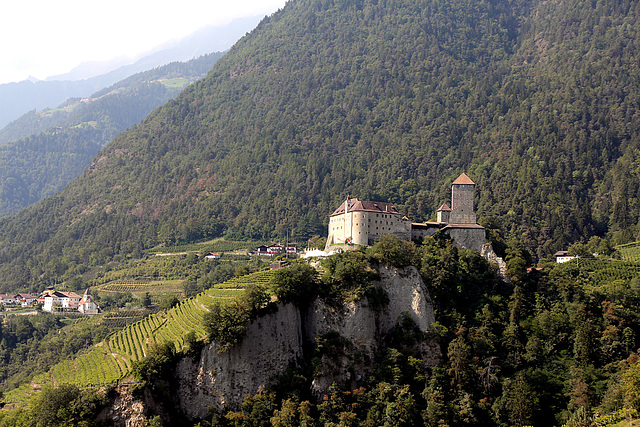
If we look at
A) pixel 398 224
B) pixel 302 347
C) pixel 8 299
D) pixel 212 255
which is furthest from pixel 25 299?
pixel 398 224

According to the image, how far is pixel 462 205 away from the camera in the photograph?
77.4 m

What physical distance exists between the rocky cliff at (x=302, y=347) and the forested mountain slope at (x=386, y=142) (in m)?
49.2

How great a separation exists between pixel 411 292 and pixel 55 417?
1405 inches

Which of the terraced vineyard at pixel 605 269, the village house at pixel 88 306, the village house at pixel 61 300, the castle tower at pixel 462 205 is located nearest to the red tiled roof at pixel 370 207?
the castle tower at pixel 462 205

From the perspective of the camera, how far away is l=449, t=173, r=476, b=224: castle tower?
77375mm

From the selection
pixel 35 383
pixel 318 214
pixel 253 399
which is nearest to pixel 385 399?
pixel 253 399

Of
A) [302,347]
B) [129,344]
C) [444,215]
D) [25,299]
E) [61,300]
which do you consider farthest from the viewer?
[25,299]

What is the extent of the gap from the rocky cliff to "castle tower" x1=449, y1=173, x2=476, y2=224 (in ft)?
55.8

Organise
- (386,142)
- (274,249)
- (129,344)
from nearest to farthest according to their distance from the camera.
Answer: (129,344) → (274,249) → (386,142)

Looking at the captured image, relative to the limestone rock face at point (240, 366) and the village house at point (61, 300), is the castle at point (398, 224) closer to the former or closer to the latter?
the limestone rock face at point (240, 366)

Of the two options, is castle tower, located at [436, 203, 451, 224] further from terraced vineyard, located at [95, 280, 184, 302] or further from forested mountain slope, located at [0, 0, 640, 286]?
terraced vineyard, located at [95, 280, 184, 302]

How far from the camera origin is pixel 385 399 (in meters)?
54.0

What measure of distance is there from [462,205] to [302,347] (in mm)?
31981

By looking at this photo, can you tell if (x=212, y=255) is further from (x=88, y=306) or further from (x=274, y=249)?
(x=88, y=306)
